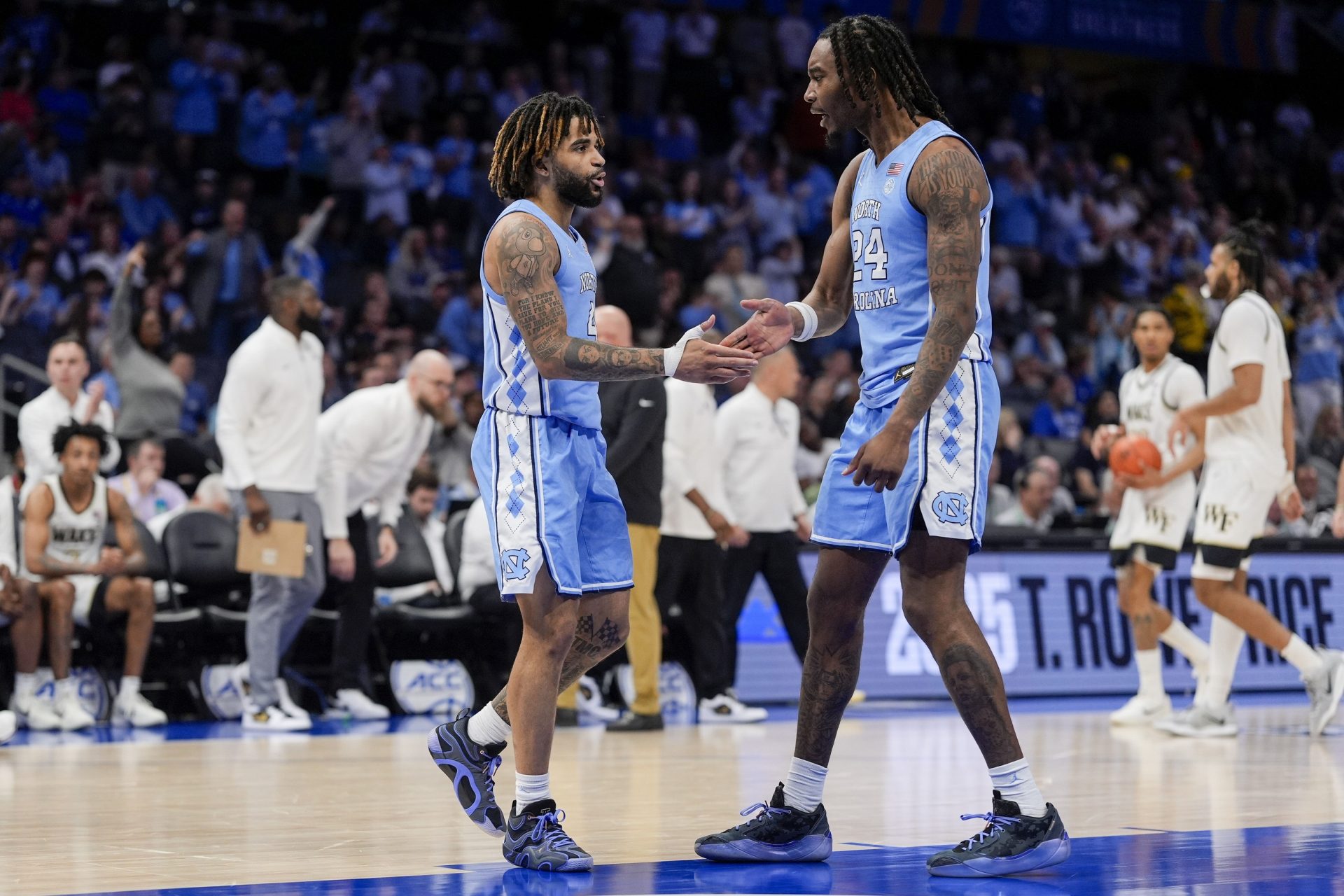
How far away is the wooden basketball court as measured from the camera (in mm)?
4336

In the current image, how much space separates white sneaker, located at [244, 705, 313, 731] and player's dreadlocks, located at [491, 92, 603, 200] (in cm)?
495

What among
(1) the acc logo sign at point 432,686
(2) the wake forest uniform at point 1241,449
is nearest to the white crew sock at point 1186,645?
(2) the wake forest uniform at point 1241,449

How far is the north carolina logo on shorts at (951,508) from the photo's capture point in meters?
4.49

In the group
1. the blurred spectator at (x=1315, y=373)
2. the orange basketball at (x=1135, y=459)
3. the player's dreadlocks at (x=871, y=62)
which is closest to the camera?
the player's dreadlocks at (x=871, y=62)

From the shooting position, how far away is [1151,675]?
31.9 feet

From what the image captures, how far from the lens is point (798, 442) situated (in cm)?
1405

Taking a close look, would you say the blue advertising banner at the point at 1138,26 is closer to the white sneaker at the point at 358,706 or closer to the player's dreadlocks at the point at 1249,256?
the player's dreadlocks at the point at 1249,256

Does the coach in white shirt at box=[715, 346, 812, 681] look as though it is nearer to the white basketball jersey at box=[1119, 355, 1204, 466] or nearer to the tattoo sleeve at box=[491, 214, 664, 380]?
the white basketball jersey at box=[1119, 355, 1204, 466]

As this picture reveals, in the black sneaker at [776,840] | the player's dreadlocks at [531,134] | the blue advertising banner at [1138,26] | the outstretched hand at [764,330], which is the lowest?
the black sneaker at [776,840]

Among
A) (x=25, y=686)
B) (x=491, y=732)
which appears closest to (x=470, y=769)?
(x=491, y=732)

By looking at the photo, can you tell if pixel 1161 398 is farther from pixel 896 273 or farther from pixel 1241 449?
pixel 896 273

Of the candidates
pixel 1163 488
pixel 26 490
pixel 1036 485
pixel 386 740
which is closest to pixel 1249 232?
pixel 1163 488

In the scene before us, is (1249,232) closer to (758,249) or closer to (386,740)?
(386,740)

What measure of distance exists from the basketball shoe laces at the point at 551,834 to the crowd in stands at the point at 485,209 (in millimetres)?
6810
